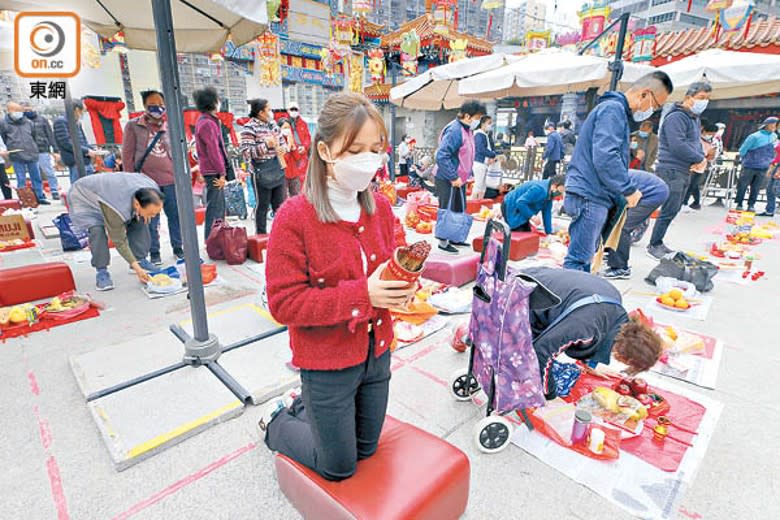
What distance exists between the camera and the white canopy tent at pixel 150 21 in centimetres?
396

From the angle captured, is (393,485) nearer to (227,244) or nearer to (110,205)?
(110,205)

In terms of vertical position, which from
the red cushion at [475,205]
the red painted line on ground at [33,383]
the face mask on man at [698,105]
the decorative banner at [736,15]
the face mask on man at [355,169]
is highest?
the decorative banner at [736,15]

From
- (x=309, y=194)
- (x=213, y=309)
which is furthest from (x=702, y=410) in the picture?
(x=213, y=309)

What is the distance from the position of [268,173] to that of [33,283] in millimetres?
2824

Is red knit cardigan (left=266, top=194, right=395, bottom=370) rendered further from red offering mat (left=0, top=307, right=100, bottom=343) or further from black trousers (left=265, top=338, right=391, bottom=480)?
red offering mat (left=0, top=307, right=100, bottom=343)

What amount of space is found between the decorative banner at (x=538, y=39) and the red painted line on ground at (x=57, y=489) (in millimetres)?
25770

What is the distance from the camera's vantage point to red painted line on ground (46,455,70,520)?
1.88 m

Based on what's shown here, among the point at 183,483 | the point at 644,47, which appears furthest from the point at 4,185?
the point at 644,47

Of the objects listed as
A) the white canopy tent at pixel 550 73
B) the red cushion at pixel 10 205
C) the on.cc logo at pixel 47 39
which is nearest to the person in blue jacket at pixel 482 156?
the white canopy tent at pixel 550 73

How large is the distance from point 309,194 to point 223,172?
438 cm

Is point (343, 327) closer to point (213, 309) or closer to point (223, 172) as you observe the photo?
point (213, 309)

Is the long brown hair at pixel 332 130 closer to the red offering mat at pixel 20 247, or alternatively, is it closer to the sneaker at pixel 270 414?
the sneaker at pixel 270 414

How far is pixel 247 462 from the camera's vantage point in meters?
2.18

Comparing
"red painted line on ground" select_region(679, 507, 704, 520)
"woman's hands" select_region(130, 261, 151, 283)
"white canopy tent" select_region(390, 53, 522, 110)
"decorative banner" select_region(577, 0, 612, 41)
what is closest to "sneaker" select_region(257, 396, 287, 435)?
"red painted line on ground" select_region(679, 507, 704, 520)
